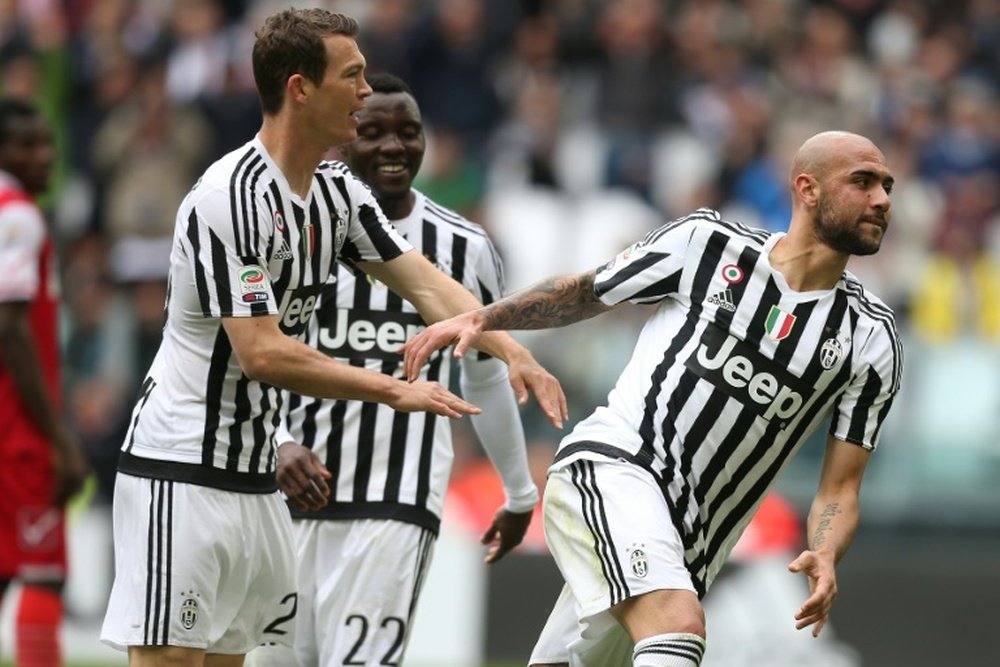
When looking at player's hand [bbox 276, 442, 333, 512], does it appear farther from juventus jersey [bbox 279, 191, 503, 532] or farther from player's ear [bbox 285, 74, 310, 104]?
player's ear [bbox 285, 74, 310, 104]

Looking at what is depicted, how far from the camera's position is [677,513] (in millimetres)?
6211

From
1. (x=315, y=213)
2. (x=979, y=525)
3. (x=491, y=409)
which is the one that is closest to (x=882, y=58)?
(x=979, y=525)

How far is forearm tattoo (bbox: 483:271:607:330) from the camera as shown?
6266mm

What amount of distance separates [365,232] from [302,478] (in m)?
0.92

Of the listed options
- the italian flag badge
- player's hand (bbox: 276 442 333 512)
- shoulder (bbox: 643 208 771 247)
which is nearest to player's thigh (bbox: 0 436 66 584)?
player's hand (bbox: 276 442 333 512)

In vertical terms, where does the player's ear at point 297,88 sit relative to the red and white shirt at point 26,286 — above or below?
above

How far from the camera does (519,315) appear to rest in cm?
629

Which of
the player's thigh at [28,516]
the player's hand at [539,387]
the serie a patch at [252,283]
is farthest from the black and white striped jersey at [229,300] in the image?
the player's thigh at [28,516]

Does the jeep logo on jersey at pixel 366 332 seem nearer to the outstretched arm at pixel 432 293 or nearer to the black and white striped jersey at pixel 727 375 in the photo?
the outstretched arm at pixel 432 293

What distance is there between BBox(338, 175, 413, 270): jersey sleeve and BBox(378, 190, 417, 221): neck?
0.69 meters

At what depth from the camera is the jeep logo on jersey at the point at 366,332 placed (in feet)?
22.7

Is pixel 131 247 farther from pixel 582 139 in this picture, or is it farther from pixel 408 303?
pixel 408 303

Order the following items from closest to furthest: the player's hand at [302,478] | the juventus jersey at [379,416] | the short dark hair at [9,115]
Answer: the player's hand at [302,478]
the juventus jersey at [379,416]
the short dark hair at [9,115]

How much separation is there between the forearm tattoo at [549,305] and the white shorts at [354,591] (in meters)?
1.05
